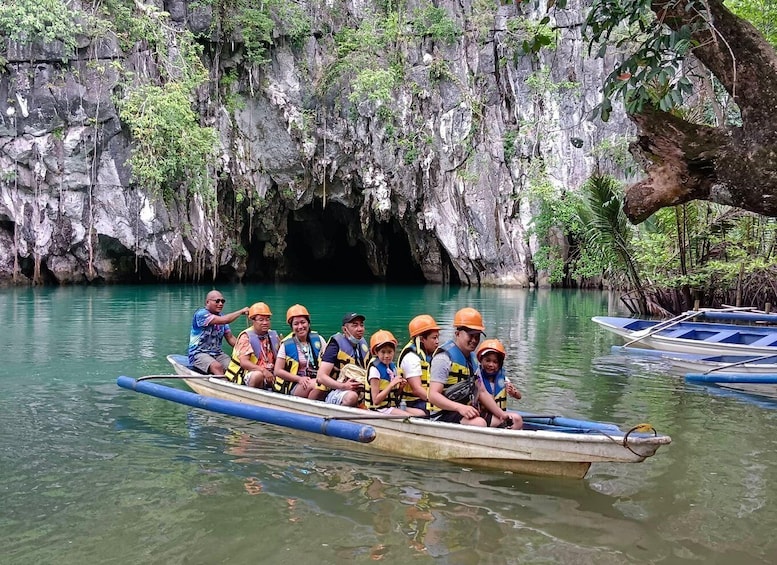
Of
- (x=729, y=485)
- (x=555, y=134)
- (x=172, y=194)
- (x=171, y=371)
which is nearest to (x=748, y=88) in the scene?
(x=729, y=485)

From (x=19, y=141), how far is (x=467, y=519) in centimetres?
2519

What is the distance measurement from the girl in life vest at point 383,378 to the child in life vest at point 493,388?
2.23ft

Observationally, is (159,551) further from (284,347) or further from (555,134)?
(555,134)

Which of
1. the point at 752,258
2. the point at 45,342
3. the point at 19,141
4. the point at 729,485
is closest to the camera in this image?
the point at 729,485

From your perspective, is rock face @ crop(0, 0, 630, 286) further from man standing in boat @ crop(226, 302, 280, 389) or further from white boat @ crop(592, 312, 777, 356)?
man standing in boat @ crop(226, 302, 280, 389)

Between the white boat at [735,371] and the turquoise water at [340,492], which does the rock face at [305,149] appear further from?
the white boat at [735,371]

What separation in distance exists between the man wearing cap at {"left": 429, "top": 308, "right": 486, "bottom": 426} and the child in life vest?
0.29ft

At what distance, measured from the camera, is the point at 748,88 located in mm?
2717

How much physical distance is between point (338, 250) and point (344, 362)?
3230 cm

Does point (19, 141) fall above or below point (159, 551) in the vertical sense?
above

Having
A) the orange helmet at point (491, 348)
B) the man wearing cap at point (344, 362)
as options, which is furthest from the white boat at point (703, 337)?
the man wearing cap at point (344, 362)

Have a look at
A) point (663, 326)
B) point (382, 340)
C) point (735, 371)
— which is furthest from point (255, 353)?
point (663, 326)

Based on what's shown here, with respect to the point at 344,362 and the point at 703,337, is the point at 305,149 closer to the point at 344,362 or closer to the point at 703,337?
the point at 703,337

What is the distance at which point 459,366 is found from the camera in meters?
5.14
